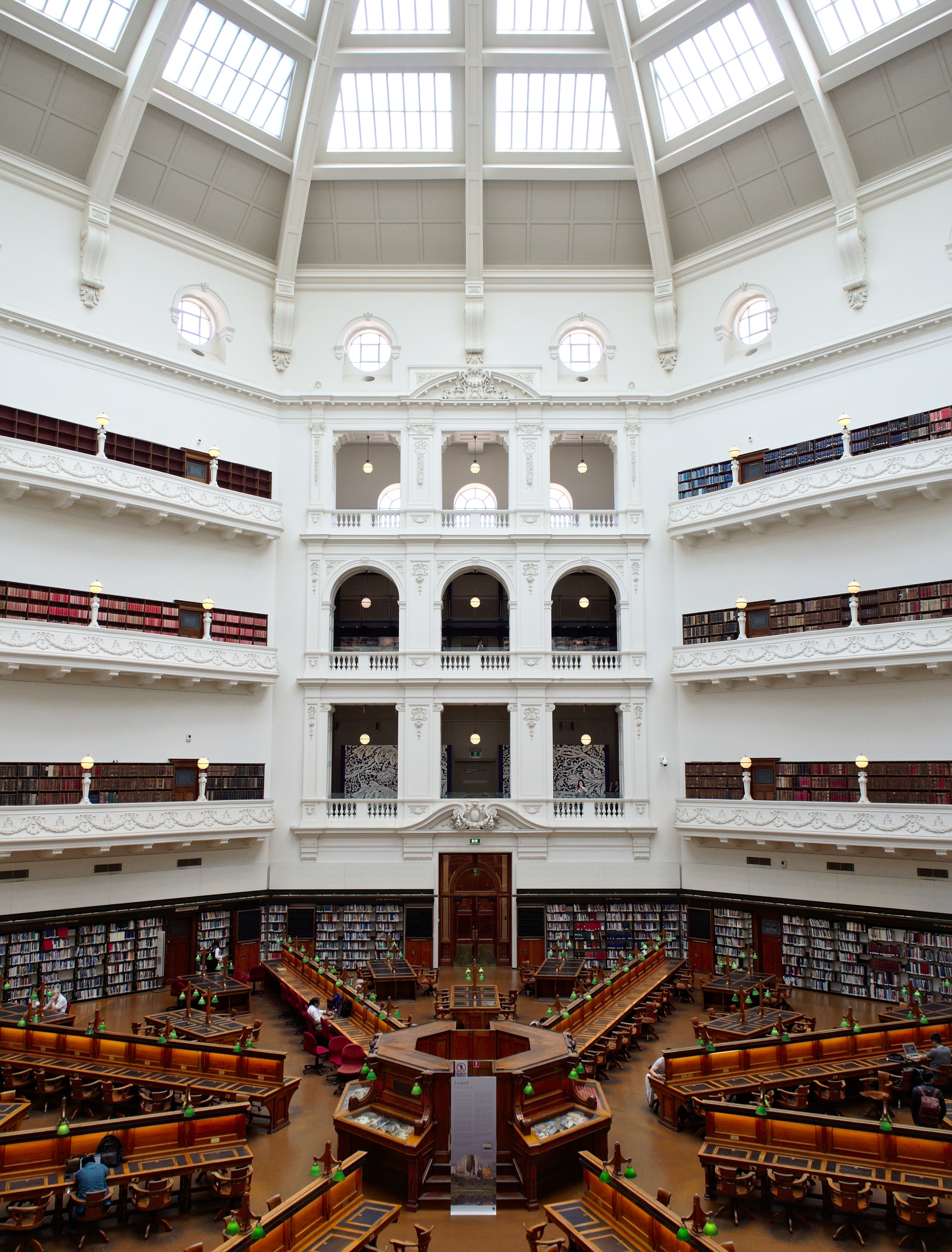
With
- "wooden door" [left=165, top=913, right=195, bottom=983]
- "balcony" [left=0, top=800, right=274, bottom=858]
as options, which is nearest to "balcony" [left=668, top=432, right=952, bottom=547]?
"balcony" [left=0, top=800, right=274, bottom=858]

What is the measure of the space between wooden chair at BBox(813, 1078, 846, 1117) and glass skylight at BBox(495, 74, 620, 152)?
2099 cm

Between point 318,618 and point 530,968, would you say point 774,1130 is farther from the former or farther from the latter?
point 318,618

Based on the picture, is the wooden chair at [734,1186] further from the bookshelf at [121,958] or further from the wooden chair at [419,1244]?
the bookshelf at [121,958]

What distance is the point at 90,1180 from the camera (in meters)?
8.97

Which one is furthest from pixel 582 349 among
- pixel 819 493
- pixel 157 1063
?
pixel 157 1063

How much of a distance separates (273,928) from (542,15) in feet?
73.6

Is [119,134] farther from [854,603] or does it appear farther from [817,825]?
[817,825]

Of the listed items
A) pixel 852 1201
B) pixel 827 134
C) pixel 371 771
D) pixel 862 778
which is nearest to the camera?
pixel 852 1201

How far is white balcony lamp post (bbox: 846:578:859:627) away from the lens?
61.4 ft

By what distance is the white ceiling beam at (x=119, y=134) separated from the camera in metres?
18.4

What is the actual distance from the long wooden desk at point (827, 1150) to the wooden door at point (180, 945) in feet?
43.3

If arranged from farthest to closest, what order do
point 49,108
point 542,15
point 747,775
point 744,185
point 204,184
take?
point 744,185 < point 204,184 < point 542,15 < point 747,775 < point 49,108

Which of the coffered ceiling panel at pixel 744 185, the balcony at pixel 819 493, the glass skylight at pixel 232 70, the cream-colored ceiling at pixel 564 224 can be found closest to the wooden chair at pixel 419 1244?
→ the balcony at pixel 819 493

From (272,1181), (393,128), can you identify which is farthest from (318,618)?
(272,1181)
